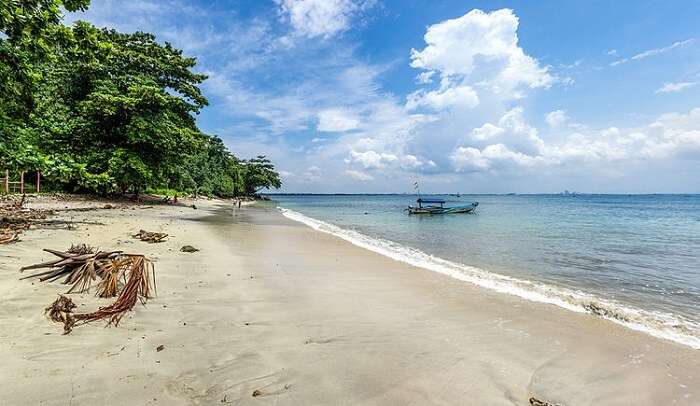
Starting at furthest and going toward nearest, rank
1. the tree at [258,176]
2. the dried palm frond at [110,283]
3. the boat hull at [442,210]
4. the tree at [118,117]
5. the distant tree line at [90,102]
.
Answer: the tree at [258,176] < the boat hull at [442,210] < the tree at [118,117] < the distant tree line at [90,102] < the dried palm frond at [110,283]

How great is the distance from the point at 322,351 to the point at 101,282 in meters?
3.98

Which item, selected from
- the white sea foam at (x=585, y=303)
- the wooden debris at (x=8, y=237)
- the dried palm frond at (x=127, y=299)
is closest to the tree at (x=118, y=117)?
the wooden debris at (x=8, y=237)

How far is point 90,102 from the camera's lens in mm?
22594

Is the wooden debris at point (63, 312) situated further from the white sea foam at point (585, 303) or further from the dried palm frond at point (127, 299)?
the white sea foam at point (585, 303)

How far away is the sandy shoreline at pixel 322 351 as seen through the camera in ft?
10.9

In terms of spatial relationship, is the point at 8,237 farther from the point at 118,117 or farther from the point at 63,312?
the point at 118,117

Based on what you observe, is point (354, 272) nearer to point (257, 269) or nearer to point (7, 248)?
point (257, 269)

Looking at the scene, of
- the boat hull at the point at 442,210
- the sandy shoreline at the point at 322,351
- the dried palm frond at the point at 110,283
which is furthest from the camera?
the boat hull at the point at 442,210

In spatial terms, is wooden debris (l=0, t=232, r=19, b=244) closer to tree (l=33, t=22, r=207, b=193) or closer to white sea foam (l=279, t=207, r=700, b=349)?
white sea foam (l=279, t=207, r=700, b=349)

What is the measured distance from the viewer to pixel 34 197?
Result: 2273 cm

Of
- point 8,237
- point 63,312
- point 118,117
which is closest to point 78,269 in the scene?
point 63,312

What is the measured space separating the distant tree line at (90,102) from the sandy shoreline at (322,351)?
556cm

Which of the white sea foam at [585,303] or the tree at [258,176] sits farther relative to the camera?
the tree at [258,176]

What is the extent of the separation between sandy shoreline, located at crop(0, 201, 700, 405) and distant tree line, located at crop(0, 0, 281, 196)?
5.56 metres
